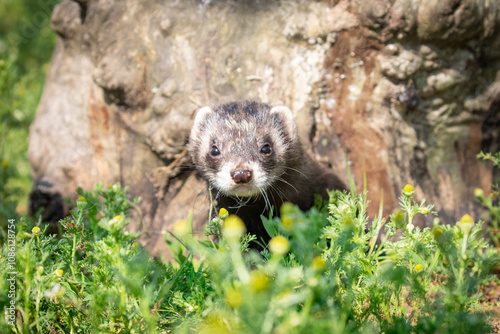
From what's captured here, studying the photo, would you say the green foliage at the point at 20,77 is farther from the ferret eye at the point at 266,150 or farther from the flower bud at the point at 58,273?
the ferret eye at the point at 266,150

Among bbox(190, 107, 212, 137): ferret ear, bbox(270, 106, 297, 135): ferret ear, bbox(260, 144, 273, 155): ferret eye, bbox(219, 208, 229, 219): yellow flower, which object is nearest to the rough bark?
bbox(190, 107, 212, 137): ferret ear

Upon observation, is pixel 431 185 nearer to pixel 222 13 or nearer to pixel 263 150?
pixel 263 150

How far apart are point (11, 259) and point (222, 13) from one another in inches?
127

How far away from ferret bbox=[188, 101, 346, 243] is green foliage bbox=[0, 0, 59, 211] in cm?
218

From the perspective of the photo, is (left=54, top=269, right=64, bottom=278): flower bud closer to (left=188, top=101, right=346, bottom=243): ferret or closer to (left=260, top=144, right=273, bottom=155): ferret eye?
(left=188, top=101, right=346, bottom=243): ferret

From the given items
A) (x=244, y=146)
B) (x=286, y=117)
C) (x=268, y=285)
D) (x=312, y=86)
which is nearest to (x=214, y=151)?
(x=244, y=146)

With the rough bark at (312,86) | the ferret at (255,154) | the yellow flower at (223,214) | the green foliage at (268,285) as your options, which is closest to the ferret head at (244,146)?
the ferret at (255,154)

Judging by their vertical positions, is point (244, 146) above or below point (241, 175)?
above

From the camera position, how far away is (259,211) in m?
4.00

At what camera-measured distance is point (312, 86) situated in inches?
176

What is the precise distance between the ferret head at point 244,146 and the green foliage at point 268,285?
2.55 ft

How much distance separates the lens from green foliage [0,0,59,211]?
5547 millimetres

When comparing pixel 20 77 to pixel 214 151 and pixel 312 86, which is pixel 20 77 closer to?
pixel 214 151

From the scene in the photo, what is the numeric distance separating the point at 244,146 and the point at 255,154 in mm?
118
